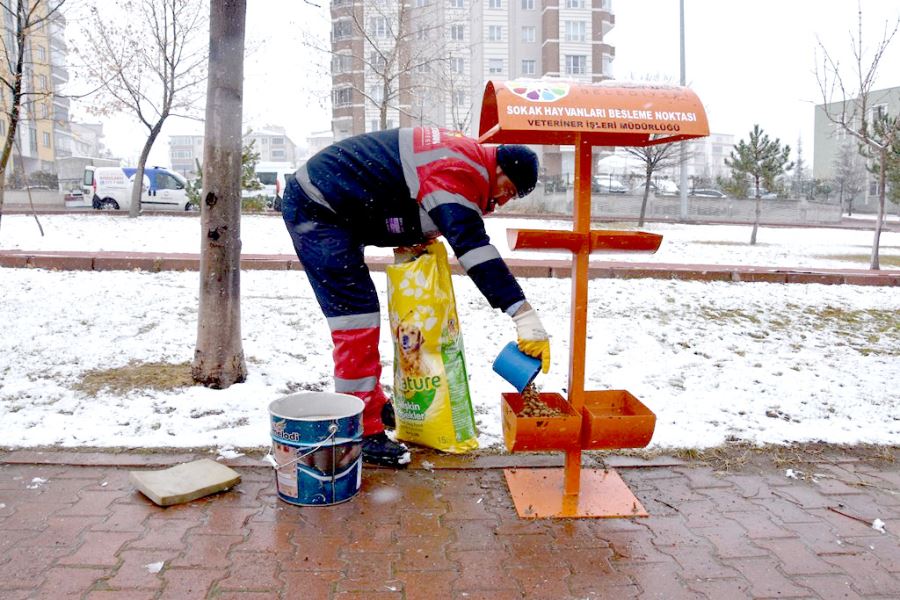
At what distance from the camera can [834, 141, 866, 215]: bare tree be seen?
44750 mm

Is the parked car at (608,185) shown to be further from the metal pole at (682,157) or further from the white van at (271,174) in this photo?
the white van at (271,174)

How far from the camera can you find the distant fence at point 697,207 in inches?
1113

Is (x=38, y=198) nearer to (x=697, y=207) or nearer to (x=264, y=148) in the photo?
(x=697, y=207)

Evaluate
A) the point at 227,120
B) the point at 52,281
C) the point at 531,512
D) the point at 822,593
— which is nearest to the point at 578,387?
the point at 531,512

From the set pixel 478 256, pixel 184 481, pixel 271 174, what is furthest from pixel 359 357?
pixel 271 174

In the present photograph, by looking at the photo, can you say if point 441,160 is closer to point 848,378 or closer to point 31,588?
point 31,588

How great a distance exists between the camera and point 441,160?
10.2 ft

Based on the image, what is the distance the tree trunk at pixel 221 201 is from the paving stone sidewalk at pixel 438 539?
0.98 m

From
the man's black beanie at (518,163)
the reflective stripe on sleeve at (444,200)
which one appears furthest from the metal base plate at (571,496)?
the man's black beanie at (518,163)

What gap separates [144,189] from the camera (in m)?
22.5

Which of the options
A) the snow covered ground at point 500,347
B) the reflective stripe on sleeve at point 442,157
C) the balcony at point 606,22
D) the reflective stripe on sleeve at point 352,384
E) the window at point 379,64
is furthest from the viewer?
the balcony at point 606,22

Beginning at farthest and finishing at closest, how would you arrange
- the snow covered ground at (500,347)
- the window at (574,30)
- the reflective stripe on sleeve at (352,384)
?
1. the window at (574,30)
2. the snow covered ground at (500,347)
3. the reflective stripe on sleeve at (352,384)

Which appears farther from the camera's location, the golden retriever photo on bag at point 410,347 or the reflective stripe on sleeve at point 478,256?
the golden retriever photo on bag at point 410,347

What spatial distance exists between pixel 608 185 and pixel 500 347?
95.2ft
